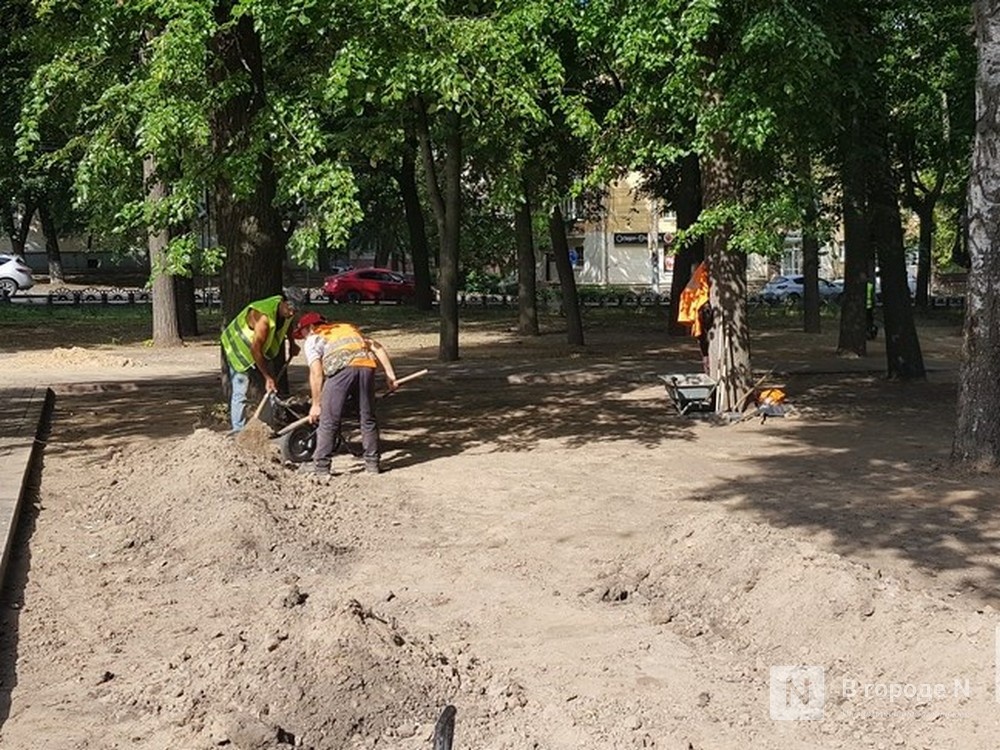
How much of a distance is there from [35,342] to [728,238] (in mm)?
16840

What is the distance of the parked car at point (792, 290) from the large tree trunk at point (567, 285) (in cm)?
2096

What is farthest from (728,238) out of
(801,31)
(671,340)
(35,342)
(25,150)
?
(35,342)

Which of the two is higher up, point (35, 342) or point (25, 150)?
point (25, 150)

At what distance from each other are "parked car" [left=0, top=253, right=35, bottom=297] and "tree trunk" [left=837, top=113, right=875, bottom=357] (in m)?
31.9

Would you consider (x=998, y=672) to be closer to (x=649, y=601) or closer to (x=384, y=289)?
(x=649, y=601)

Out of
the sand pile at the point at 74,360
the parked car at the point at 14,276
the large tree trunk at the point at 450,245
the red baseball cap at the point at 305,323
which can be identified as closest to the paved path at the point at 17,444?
the red baseball cap at the point at 305,323

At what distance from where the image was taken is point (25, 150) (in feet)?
34.4

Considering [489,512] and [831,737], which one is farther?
[489,512]

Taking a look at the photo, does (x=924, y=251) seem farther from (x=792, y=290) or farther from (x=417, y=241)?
(x=417, y=241)

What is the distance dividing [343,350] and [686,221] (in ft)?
52.0

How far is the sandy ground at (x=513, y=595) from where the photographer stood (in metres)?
5.08

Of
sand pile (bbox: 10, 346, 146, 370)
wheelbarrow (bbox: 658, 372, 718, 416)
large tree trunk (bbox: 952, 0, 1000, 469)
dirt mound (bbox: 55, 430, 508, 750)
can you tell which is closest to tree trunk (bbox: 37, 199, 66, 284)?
sand pile (bbox: 10, 346, 146, 370)

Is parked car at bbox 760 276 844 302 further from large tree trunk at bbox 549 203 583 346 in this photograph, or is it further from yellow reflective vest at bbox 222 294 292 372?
yellow reflective vest at bbox 222 294 292 372

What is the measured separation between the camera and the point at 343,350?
10.2 meters
